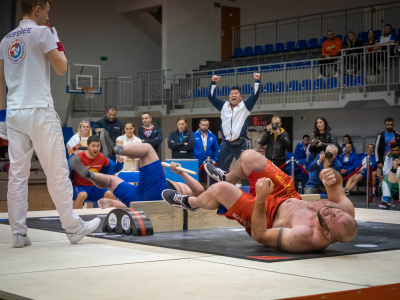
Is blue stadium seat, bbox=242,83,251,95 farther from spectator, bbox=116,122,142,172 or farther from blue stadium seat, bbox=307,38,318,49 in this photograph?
spectator, bbox=116,122,142,172

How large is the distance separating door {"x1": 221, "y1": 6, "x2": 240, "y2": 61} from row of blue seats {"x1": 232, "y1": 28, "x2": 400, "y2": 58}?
69.3 inches

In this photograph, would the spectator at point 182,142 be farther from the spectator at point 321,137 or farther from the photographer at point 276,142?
the spectator at point 321,137

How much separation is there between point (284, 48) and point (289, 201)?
49.1 feet

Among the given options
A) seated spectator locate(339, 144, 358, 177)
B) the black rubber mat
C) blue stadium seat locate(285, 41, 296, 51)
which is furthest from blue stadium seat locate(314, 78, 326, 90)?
the black rubber mat

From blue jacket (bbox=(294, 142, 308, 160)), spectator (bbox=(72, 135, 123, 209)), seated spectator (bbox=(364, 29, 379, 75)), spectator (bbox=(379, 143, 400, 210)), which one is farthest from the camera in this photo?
blue jacket (bbox=(294, 142, 308, 160))

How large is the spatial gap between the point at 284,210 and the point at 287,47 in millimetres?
14838

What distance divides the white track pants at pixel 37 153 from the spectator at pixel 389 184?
6.47 meters

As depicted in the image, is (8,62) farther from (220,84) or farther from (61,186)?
(220,84)

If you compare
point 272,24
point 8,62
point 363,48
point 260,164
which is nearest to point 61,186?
point 8,62

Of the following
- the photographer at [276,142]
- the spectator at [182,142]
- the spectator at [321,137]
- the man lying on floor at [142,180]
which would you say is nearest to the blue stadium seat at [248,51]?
the spectator at [182,142]

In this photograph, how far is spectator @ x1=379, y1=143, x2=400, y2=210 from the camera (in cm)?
971

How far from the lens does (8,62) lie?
461cm

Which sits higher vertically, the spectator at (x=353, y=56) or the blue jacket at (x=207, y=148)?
the spectator at (x=353, y=56)

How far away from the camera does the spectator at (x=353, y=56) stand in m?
14.6
